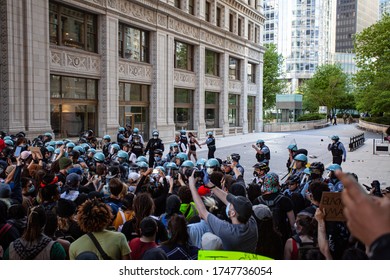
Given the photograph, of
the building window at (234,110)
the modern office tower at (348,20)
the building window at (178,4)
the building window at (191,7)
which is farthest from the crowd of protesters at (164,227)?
the modern office tower at (348,20)

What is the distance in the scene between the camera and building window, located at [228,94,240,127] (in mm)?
43031

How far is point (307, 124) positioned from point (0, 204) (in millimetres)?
56126

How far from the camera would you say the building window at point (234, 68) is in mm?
43031

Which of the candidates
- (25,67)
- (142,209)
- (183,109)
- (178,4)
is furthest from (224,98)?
(142,209)

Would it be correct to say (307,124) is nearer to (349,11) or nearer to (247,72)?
(247,72)

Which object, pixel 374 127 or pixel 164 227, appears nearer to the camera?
pixel 164 227

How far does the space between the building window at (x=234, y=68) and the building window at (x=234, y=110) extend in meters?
2.05

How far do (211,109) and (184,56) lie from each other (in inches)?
272

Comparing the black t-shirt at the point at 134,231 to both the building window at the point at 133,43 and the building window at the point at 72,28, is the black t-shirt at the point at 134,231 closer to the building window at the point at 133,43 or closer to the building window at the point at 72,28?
the building window at the point at 72,28

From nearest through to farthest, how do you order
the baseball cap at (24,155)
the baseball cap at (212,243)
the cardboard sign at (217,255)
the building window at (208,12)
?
the cardboard sign at (217,255) → the baseball cap at (212,243) → the baseball cap at (24,155) → the building window at (208,12)

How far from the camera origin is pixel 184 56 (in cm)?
3462

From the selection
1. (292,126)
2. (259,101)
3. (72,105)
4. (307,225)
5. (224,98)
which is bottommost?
(307,225)

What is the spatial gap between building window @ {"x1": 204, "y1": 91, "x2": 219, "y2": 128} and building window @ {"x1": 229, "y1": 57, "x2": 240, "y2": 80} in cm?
420

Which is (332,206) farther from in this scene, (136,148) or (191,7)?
(191,7)
